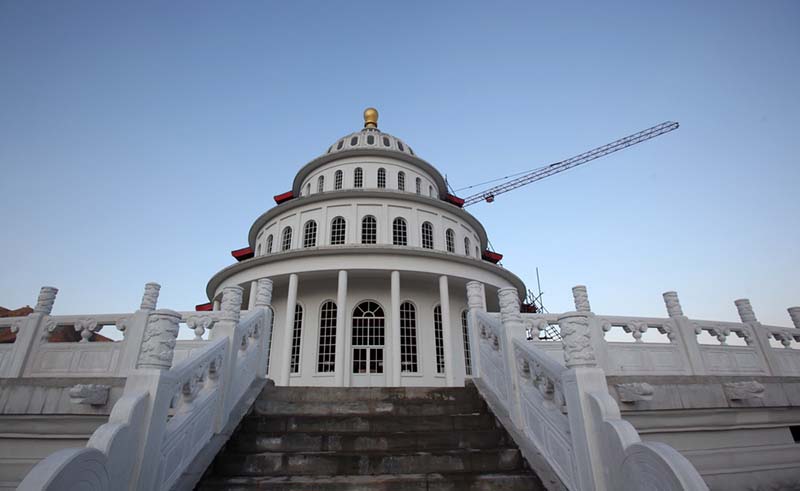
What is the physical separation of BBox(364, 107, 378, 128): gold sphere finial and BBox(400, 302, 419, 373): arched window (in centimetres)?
1396

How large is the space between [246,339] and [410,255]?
10.2 m

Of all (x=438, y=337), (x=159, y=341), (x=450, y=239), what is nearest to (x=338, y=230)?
(x=450, y=239)

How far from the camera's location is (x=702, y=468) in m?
6.75

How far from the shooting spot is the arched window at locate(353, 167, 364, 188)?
21.7m

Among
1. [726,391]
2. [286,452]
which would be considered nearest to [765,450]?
[726,391]

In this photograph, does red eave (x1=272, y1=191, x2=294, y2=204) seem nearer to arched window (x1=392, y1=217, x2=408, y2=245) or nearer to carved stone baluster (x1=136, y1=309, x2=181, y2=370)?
arched window (x1=392, y1=217, x2=408, y2=245)

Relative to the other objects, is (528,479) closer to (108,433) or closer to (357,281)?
(108,433)

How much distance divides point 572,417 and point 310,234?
16618mm

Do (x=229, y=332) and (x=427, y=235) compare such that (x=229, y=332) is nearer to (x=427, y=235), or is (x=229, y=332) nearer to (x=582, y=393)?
(x=582, y=393)

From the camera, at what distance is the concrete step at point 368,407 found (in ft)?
21.0

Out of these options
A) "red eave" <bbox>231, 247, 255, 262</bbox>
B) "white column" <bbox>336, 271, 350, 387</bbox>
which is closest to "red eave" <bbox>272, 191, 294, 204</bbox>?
"red eave" <bbox>231, 247, 255, 262</bbox>

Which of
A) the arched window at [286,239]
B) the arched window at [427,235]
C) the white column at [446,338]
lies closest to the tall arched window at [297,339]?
the arched window at [286,239]

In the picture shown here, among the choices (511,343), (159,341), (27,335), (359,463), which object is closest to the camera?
(159,341)

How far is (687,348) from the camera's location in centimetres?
926
